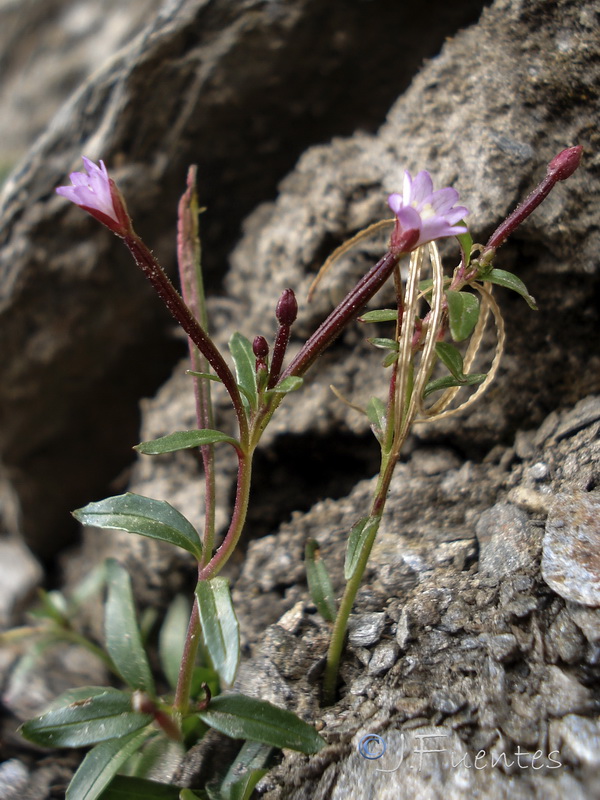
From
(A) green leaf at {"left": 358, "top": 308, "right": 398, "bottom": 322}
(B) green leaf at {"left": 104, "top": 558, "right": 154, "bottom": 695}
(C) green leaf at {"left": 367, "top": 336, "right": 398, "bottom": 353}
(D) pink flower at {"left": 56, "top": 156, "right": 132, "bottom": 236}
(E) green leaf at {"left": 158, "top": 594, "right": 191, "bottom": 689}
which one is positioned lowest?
(E) green leaf at {"left": 158, "top": 594, "right": 191, "bottom": 689}

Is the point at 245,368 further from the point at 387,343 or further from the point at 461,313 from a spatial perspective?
the point at 461,313

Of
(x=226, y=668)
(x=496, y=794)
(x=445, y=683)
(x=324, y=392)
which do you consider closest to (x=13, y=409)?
(x=324, y=392)

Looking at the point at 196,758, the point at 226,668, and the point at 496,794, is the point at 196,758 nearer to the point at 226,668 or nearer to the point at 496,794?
the point at 226,668

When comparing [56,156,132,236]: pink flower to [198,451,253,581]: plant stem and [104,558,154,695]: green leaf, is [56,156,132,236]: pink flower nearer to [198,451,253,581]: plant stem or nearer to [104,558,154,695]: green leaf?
[198,451,253,581]: plant stem

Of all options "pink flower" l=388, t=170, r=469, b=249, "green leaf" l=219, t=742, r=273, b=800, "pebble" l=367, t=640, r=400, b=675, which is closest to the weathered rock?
"pink flower" l=388, t=170, r=469, b=249

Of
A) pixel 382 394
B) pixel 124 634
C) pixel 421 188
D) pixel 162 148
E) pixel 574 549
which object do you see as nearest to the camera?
pixel 421 188

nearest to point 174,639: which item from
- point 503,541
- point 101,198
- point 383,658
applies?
point 383,658
